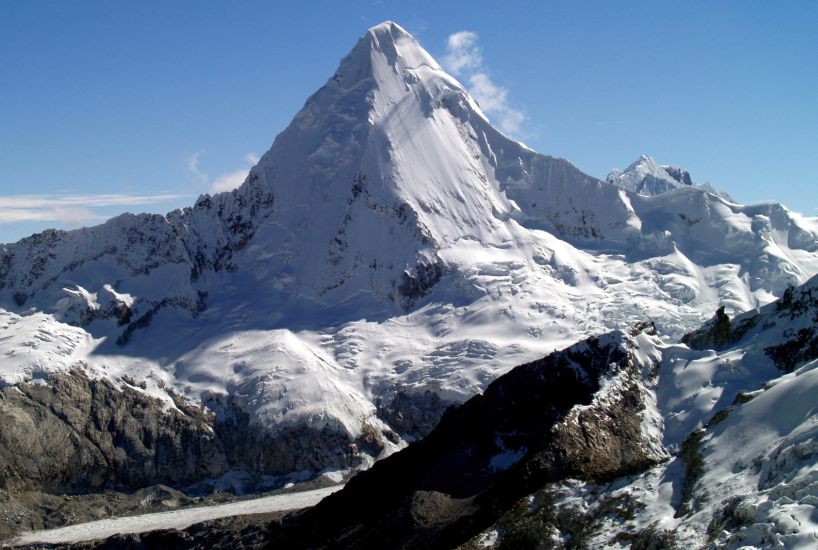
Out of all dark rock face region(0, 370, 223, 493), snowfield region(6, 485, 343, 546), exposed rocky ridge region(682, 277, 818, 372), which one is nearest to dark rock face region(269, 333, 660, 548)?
exposed rocky ridge region(682, 277, 818, 372)

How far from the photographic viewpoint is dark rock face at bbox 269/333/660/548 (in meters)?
88.6

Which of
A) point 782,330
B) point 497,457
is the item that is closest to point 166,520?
point 497,457

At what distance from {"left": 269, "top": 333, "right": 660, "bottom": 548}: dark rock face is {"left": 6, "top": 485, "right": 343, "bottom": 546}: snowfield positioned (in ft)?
167

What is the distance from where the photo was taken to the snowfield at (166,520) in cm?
16144

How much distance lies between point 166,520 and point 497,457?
91425 mm

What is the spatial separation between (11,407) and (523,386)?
124 m

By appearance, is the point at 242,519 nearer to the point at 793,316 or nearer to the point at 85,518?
the point at 85,518

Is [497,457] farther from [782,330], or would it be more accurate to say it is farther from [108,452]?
[108,452]

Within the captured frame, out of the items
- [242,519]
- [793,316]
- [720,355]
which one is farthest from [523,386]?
[242,519]

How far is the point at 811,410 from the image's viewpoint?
66.8 m

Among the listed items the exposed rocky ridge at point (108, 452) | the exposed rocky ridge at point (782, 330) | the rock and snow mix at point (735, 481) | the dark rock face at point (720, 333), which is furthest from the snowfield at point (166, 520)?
the rock and snow mix at point (735, 481)

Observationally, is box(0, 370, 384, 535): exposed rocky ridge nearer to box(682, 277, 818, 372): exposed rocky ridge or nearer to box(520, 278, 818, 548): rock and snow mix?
box(682, 277, 818, 372): exposed rocky ridge

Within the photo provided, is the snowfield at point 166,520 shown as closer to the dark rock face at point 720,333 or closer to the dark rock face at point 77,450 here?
the dark rock face at point 77,450

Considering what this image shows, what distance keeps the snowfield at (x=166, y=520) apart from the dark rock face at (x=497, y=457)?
50.8 meters
